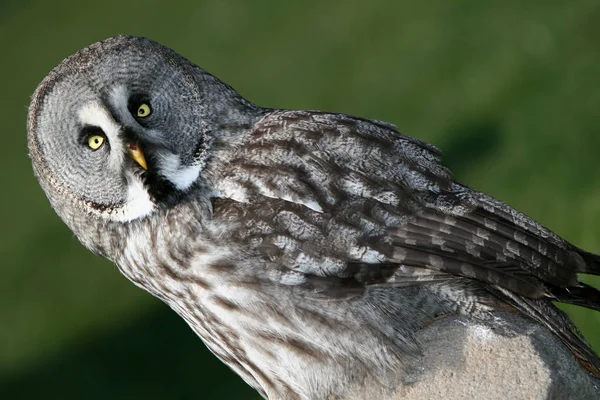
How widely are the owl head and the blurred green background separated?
2009mm

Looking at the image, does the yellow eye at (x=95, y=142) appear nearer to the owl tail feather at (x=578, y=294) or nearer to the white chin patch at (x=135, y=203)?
the white chin patch at (x=135, y=203)

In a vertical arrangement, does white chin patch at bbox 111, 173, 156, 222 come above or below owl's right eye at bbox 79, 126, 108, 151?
below

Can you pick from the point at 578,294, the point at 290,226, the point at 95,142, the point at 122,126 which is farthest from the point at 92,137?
the point at 578,294

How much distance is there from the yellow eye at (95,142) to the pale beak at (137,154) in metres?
0.11

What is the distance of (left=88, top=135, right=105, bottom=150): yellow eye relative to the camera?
2.12m

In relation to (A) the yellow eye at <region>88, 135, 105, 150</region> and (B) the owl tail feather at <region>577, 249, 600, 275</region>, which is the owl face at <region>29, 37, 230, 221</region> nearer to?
(A) the yellow eye at <region>88, 135, 105, 150</region>

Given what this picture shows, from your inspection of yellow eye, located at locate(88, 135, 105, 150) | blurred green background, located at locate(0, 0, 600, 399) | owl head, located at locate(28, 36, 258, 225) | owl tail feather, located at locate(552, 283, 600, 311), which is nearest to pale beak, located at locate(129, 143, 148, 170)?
owl head, located at locate(28, 36, 258, 225)

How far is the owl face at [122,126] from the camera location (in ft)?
6.81

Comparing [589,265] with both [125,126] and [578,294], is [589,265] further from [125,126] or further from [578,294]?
[125,126]

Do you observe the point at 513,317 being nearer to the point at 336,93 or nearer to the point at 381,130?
the point at 381,130

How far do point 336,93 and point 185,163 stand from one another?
118 inches

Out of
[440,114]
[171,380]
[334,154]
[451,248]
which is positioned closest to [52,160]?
[334,154]

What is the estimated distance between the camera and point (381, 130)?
227 centimetres

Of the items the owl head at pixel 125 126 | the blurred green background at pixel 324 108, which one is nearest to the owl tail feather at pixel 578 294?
the owl head at pixel 125 126
